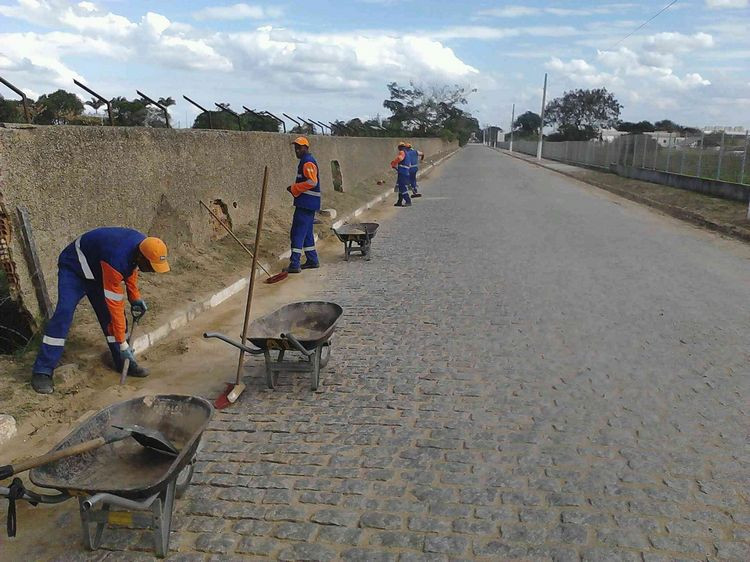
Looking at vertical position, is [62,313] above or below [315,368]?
above

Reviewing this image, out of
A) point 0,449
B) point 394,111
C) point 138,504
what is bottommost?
point 0,449

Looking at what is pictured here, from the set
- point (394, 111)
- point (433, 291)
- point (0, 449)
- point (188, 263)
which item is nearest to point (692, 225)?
point (433, 291)

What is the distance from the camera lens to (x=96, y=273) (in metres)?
5.04

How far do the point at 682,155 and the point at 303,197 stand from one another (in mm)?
18238

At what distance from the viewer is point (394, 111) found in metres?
87.1

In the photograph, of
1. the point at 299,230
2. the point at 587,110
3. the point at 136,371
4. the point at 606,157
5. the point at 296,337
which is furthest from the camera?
the point at 587,110

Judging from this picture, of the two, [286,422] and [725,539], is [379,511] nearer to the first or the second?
[286,422]

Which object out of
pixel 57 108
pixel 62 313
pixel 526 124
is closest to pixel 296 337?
pixel 62 313

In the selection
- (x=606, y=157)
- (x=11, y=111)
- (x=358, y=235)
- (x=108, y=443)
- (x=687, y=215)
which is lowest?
(x=108, y=443)

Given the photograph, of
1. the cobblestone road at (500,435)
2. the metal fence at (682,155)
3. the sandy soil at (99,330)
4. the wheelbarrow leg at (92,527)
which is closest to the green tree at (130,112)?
the sandy soil at (99,330)

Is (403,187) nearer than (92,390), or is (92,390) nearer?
(92,390)

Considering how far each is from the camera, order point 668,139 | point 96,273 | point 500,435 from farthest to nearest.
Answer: point 668,139
point 96,273
point 500,435

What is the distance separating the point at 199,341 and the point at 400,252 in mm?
5342

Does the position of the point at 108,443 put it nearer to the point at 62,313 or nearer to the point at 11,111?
the point at 62,313
